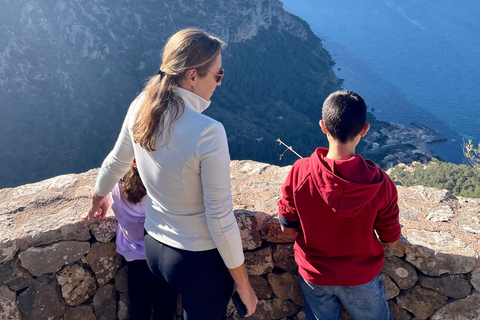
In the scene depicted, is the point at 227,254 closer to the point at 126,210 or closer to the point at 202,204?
the point at 202,204

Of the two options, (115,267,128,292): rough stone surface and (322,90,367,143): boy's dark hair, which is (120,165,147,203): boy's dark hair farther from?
(322,90,367,143): boy's dark hair

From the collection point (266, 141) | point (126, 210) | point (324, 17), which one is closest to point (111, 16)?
point (266, 141)

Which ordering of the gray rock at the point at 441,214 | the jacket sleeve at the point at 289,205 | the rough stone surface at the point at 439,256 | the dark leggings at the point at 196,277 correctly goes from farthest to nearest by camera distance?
the gray rock at the point at 441,214, the rough stone surface at the point at 439,256, the jacket sleeve at the point at 289,205, the dark leggings at the point at 196,277

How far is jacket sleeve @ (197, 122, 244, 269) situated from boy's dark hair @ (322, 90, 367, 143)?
352 millimetres

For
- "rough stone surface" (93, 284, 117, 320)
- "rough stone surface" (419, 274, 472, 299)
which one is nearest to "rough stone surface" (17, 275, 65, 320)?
A: "rough stone surface" (93, 284, 117, 320)

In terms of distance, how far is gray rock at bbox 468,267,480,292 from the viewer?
148 cm

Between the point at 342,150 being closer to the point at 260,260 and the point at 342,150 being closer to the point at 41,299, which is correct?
the point at 260,260

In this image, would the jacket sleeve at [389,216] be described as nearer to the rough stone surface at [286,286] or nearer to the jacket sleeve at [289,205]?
the jacket sleeve at [289,205]

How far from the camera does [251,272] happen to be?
1736 mm

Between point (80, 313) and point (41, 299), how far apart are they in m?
0.18

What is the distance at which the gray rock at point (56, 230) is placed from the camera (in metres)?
1.62

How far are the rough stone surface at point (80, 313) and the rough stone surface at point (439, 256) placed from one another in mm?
1376

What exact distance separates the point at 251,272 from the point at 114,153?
32.8 inches

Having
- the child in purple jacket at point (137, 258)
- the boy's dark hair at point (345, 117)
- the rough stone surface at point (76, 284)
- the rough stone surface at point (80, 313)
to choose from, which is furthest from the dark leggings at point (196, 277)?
the rough stone surface at point (80, 313)
